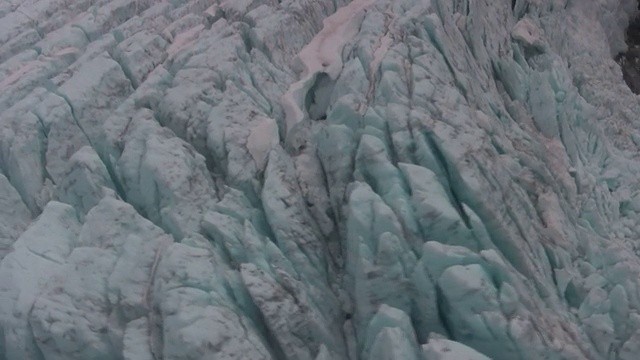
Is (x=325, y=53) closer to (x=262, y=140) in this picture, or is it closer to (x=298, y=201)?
(x=262, y=140)

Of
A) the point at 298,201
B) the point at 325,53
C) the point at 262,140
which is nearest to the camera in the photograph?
the point at 298,201

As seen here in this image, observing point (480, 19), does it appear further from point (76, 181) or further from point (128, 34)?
point (76, 181)

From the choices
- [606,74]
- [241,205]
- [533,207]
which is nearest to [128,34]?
[241,205]

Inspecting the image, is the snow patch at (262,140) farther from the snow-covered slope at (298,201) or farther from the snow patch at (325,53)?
the snow patch at (325,53)

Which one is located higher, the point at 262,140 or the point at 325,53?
the point at 325,53

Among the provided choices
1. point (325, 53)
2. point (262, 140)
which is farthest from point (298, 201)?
point (325, 53)

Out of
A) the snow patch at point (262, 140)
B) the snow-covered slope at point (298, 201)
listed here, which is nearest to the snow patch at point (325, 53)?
the snow-covered slope at point (298, 201)

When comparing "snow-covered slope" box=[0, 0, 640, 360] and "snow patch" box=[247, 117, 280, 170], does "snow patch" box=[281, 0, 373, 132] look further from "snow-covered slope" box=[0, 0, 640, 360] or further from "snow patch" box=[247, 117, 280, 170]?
"snow patch" box=[247, 117, 280, 170]

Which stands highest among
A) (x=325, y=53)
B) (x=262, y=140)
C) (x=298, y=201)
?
(x=325, y=53)
